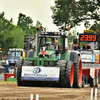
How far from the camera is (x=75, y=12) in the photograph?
42812 mm

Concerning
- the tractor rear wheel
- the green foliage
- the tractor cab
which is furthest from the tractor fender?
the green foliage

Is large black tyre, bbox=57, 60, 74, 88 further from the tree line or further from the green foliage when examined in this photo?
the tree line

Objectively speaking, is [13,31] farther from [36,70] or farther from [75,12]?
[36,70]

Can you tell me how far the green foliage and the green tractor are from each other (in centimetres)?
2499

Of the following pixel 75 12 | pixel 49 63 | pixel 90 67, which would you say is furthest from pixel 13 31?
pixel 49 63

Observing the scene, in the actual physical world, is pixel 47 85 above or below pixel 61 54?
below

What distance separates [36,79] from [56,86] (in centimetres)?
149

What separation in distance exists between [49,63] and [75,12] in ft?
88.8

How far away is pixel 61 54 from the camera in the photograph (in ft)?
57.5

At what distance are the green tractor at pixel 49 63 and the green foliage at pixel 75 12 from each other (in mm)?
24991

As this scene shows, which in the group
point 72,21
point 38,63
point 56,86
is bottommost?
point 56,86

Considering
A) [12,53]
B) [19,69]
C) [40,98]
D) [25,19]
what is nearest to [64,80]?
[19,69]

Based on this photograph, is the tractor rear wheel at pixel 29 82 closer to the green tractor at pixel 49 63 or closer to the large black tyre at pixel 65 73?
the green tractor at pixel 49 63

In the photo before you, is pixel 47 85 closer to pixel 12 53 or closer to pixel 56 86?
pixel 56 86
